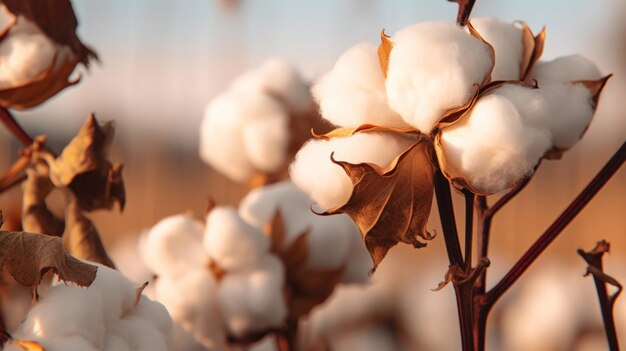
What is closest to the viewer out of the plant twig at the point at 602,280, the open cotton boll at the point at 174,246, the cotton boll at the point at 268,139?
the plant twig at the point at 602,280

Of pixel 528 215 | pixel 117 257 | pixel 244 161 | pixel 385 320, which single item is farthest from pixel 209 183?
pixel 244 161

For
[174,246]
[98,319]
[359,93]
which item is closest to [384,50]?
[359,93]

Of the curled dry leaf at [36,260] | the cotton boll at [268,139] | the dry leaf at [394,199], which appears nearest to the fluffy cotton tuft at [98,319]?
the curled dry leaf at [36,260]

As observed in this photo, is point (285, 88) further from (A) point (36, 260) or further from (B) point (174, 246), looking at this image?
(A) point (36, 260)

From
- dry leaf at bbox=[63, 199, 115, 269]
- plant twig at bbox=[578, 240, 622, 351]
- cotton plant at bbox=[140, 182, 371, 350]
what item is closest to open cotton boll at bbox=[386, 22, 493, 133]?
plant twig at bbox=[578, 240, 622, 351]

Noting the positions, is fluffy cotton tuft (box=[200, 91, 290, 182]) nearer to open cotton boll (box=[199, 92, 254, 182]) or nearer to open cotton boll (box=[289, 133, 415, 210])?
open cotton boll (box=[199, 92, 254, 182])

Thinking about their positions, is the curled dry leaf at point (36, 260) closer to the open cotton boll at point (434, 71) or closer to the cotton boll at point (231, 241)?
the open cotton boll at point (434, 71)

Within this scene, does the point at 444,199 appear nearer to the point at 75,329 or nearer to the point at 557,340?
the point at 75,329
